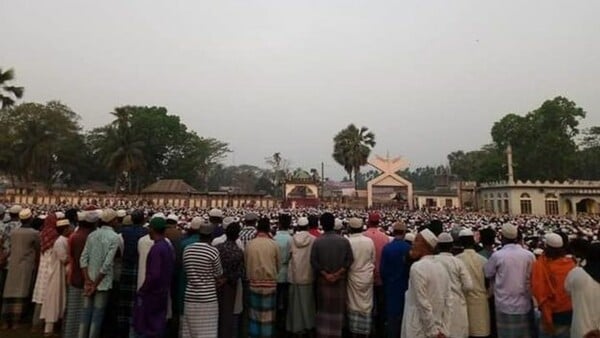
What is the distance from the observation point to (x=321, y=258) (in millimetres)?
5047

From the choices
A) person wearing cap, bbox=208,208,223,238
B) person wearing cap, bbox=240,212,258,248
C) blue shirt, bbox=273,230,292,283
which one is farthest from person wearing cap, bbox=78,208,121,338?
blue shirt, bbox=273,230,292,283

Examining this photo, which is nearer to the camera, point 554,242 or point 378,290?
point 554,242

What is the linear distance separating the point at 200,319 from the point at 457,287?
8.32 feet

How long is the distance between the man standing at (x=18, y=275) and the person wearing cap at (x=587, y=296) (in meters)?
6.40

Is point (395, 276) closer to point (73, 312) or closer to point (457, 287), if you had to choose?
point (457, 287)

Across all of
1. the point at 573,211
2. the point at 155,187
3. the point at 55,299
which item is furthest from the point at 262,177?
the point at 55,299

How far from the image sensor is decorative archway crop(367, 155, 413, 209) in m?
48.3

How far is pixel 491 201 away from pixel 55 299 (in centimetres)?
4898

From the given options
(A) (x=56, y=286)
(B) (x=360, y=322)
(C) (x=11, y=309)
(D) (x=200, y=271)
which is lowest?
(C) (x=11, y=309)

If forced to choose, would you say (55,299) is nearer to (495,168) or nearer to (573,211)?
(573,211)

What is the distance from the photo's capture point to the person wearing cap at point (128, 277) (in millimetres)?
5277

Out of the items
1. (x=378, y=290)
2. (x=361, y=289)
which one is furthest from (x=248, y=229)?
(x=378, y=290)

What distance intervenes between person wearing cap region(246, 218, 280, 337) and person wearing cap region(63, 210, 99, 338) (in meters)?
2.02

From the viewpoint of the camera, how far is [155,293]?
4.61 m
